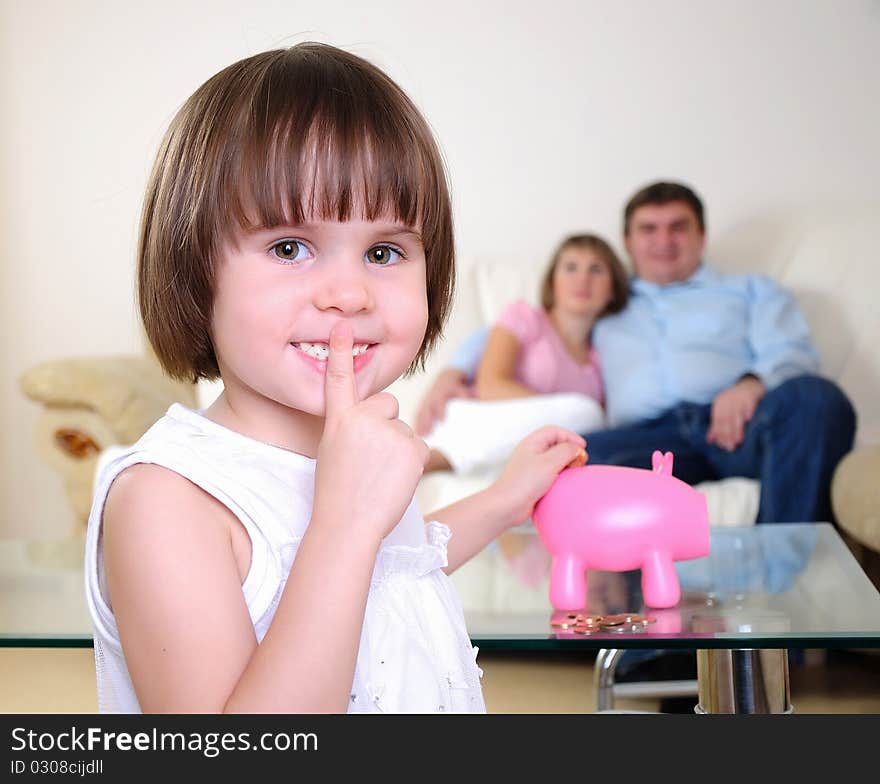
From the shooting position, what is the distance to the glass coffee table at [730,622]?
993 millimetres

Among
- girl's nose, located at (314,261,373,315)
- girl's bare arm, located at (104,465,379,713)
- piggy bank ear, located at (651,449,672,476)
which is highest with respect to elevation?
piggy bank ear, located at (651,449,672,476)

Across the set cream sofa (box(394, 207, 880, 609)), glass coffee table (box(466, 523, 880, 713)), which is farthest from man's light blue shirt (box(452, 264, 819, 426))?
glass coffee table (box(466, 523, 880, 713))

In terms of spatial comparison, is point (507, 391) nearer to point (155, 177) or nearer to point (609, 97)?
point (609, 97)

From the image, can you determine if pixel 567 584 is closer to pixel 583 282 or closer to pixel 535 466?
pixel 535 466

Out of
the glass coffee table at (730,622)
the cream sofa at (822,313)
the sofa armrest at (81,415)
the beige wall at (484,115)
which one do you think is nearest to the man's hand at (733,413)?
the cream sofa at (822,313)

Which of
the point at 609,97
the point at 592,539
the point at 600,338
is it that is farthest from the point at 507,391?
the point at 592,539

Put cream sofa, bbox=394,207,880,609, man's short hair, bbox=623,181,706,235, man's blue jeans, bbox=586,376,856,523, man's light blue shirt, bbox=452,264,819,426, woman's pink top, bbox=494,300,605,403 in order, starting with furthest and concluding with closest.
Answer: man's short hair, bbox=623,181,706,235 < woman's pink top, bbox=494,300,605,403 < man's light blue shirt, bbox=452,264,819,426 < man's blue jeans, bbox=586,376,856,523 < cream sofa, bbox=394,207,880,609

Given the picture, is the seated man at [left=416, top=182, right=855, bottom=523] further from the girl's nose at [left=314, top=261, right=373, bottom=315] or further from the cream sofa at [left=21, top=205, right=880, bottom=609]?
the girl's nose at [left=314, top=261, right=373, bottom=315]

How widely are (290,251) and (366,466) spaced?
0.49ft

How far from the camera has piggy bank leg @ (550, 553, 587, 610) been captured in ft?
3.62

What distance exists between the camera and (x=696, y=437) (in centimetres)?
253

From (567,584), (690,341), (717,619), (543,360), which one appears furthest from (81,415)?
(717,619)

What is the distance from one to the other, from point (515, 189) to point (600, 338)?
1012 mm

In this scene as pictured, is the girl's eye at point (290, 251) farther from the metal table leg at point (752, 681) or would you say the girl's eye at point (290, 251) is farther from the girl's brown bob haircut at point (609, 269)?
the girl's brown bob haircut at point (609, 269)
